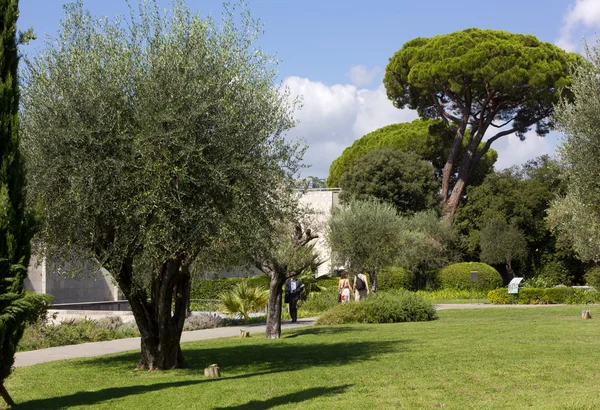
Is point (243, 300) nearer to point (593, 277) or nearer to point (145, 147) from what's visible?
point (145, 147)

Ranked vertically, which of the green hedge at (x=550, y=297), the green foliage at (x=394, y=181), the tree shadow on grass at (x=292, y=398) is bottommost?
the tree shadow on grass at (x=292, y=398)

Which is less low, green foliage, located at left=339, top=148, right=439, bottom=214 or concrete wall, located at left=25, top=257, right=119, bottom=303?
green foliage, located at left=339, top=148, right=439, bottom=214

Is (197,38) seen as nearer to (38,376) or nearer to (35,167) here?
(35,167)

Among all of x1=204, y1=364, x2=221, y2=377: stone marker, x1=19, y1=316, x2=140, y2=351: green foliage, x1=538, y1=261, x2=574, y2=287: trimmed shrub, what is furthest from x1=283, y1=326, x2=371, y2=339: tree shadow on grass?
x1=538, y1=261, x2=574, y2=287: trimmed shrub

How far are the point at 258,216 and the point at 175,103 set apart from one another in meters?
2.35

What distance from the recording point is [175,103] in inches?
467

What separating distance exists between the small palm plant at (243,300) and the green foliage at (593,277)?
1827 centimetres

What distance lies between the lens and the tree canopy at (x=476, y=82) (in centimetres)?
4350

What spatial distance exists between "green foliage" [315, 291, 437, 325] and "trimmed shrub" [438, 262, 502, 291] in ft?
53.7

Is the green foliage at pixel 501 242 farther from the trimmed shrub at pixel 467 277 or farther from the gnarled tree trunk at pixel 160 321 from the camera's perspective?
the gnarled tree trunk at pixel 160 321

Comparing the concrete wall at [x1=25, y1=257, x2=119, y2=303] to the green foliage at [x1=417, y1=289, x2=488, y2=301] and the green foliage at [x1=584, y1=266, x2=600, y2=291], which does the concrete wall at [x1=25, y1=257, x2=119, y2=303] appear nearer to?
the green foliage at [x1=417, y1=289, x2=488, y2=301]

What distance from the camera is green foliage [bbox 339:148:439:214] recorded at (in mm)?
45938

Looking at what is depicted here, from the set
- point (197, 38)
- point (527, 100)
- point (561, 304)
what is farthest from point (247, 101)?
point (527, 100)

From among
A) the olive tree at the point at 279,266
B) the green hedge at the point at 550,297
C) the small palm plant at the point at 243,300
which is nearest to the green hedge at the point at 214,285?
the small palm plant at the point at 243,300
